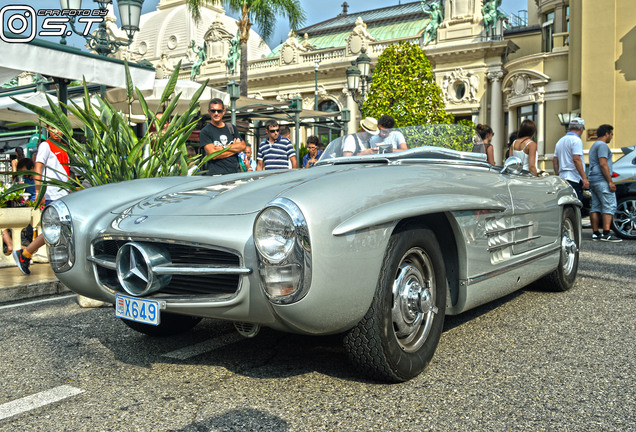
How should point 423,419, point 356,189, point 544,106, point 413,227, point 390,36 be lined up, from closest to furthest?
point 423,419, point 356,189, point 413,227, point 544,106, point 390,36

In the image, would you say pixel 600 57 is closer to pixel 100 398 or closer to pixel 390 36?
pixel 390 36

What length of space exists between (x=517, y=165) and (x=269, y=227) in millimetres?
2205

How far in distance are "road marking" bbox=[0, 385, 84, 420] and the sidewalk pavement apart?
2931 mm

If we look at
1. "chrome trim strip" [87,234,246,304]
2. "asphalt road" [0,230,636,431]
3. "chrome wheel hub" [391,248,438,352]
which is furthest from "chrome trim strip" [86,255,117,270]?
"chrome wheel hub" [391,248,438,352]

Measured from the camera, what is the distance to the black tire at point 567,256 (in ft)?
15.8

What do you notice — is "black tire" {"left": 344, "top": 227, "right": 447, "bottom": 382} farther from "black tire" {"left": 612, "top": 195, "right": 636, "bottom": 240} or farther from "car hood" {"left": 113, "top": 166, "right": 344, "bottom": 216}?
"black tire" {"left": 612, "top": 195, "right": 636, "bottom": 240}

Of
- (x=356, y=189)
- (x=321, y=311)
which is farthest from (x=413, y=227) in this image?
(x=321, y=311)

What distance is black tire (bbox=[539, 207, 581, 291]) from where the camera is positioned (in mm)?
4809

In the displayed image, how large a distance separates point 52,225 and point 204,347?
1045 mm

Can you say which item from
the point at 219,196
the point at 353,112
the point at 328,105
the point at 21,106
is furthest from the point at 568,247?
the point at 328,105

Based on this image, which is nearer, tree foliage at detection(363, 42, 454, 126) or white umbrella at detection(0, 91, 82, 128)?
white umbrella at detection(0, 91, 82, 128)

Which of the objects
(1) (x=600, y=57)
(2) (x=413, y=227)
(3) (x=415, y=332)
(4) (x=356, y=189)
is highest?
(1) (x=600, y=57)

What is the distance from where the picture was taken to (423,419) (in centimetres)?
238

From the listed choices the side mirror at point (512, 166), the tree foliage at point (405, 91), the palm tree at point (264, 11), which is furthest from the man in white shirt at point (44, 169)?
the tree foliage at point (405, 91)
